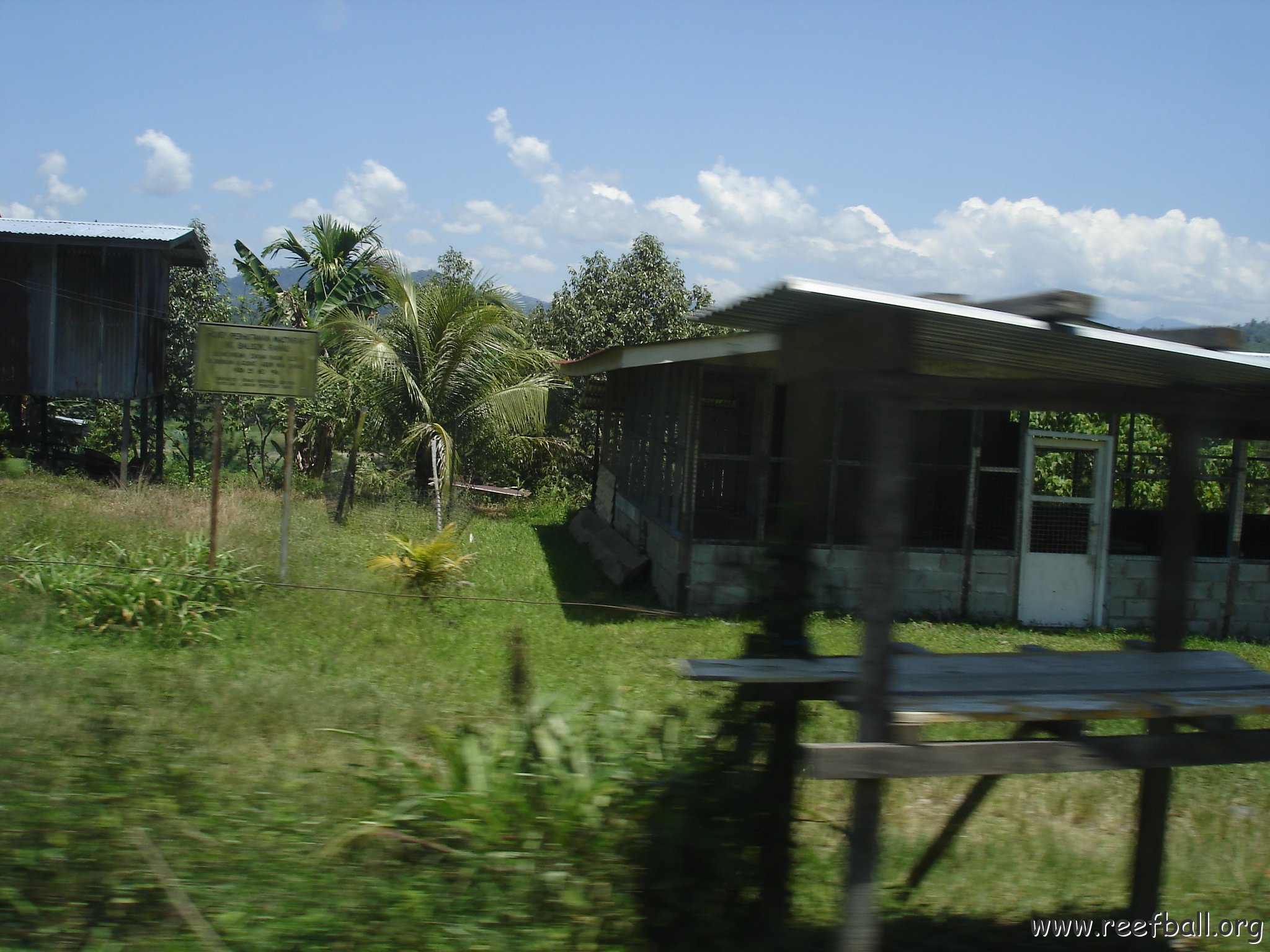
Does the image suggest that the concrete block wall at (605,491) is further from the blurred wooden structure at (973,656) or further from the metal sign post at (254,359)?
the blurred wooden structure at (973,656)

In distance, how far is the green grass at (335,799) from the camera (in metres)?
3.30

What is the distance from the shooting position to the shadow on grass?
35.5 ft

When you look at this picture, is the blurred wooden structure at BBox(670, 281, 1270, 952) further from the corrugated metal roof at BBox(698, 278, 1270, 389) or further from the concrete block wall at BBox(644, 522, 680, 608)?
the concrete block wall at BBox(644, 522, 680, 608)

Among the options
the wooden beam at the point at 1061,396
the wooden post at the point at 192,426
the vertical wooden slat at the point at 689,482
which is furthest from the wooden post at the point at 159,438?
the wooden beam at the point at 1061,396

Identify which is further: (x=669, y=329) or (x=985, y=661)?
(x=669, y=329)

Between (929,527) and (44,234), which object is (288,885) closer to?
(929,527)

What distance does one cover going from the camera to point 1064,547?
11.8 m

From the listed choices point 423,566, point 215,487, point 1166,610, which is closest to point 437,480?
point 423,566

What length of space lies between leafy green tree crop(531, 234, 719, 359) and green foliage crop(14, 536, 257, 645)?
13653mm

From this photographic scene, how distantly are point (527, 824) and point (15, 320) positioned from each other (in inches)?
647

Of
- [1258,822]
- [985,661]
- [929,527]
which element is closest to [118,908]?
[985,661]

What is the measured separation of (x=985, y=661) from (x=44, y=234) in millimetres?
16587

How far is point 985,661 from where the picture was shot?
3838 mm

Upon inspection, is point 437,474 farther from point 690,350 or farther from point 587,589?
point 690,350
